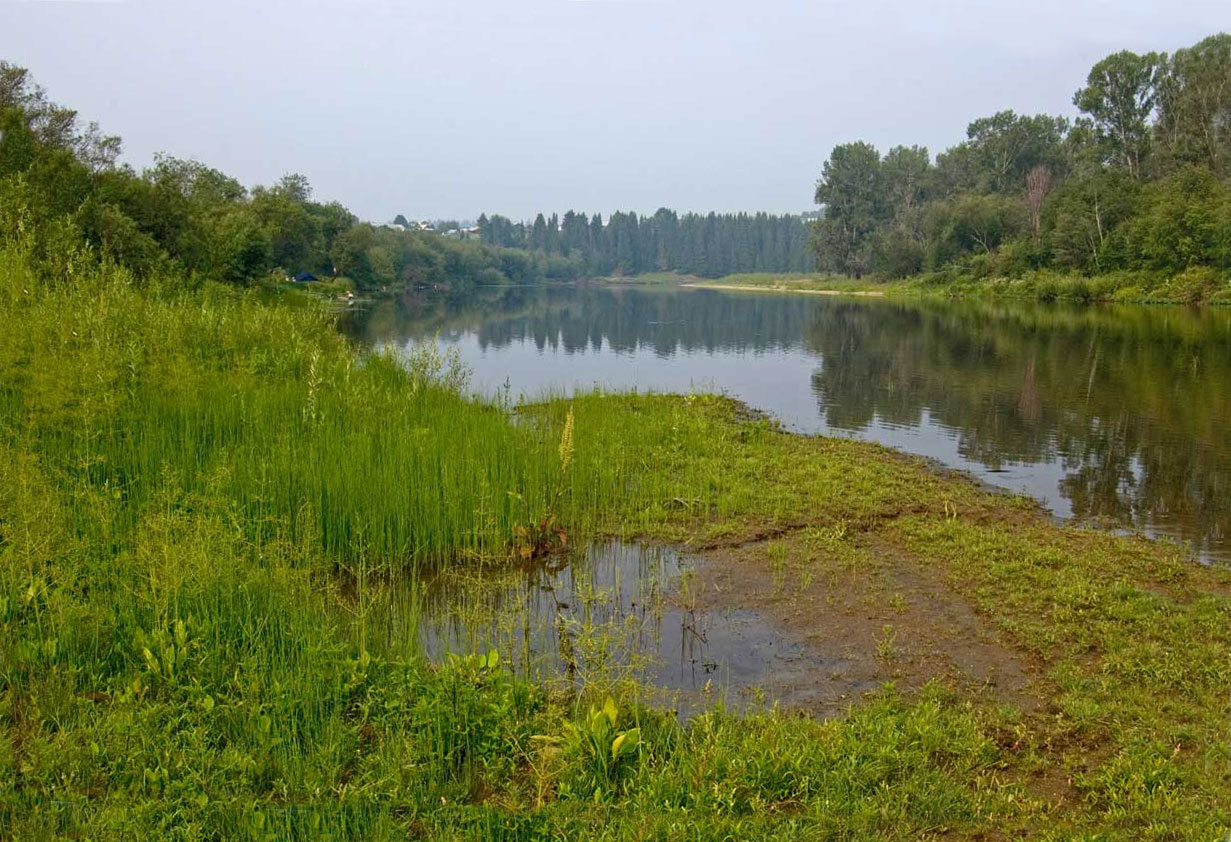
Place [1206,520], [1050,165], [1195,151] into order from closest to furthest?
[1206,520], [1195,151], [1050,165]

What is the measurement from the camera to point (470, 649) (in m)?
6.21

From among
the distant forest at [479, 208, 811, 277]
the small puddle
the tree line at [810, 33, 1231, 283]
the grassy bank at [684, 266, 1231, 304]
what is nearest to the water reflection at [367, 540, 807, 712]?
the small puddle

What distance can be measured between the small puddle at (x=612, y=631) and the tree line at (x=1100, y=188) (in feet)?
193

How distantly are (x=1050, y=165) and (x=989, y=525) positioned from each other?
99196mm

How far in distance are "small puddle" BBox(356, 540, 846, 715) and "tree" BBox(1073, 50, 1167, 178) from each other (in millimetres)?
79728

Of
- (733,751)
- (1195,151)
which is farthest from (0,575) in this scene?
(1195,151)

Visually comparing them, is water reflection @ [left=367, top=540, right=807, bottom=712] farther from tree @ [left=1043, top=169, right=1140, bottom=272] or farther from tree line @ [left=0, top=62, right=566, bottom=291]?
tree @ [left=1043, top=169, right=1140, bottom=272]

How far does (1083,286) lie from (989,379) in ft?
143

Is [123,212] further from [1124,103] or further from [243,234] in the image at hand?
[1124,103]

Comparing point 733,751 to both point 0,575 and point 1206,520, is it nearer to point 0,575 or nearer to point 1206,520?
point 0,575

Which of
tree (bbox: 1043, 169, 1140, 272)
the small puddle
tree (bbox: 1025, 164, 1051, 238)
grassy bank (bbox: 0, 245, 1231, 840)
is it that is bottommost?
the small puddle

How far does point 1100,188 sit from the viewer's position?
6681 centimetres

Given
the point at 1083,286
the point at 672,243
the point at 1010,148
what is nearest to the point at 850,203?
the point at 1010,148

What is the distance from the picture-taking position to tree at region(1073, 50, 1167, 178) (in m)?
70.8
